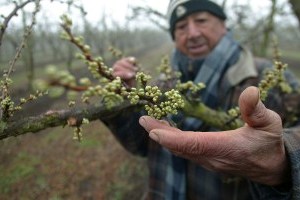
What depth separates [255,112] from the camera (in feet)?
4.95

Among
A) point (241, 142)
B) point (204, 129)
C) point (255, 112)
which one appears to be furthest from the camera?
point (204, 129)

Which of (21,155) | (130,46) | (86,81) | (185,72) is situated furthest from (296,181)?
(130,46)

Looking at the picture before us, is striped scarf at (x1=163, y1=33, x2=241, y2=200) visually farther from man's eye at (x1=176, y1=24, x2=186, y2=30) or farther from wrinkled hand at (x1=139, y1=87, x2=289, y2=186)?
wrinkled hand at (x1=139, y1=87, x2=289, y2=186)

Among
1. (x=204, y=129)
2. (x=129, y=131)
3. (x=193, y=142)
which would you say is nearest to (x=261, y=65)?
(x=204, y=129)

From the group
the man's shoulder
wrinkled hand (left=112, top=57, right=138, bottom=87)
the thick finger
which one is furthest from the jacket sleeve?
the thick finger

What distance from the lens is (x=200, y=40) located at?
4156mm

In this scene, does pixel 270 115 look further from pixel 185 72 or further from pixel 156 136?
pixel 185 72

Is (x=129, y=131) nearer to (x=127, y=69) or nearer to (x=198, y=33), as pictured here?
(x=127, y=69)

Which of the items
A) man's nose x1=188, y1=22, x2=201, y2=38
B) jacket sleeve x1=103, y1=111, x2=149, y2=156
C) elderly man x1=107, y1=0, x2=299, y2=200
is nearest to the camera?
elderly man x1=107, y1=0, x2=299, y2=200

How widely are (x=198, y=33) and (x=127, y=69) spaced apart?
146 cm

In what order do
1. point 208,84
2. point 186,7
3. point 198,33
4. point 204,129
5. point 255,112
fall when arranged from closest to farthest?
point 255,112 → point 204,129 → point 208,84 → point 186,7 → point 198,33

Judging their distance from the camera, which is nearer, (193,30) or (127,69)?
(127,69)

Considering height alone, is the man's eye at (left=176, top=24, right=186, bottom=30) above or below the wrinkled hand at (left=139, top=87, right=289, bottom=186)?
above

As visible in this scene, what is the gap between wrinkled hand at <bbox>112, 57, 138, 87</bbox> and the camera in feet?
9.50
